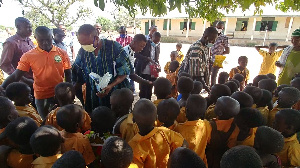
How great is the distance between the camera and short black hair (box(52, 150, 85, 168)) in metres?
1.31

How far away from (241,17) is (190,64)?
65.0 ft

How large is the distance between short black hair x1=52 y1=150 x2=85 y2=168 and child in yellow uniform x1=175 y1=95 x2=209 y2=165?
3.22 ft

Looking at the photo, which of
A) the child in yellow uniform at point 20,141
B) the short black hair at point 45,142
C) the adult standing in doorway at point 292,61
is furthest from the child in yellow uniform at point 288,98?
the child in yellow uniform at point 20,141

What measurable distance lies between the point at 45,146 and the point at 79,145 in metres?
0.32

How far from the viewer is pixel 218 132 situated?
2137mm

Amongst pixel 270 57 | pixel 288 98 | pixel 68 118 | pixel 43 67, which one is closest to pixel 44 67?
pixel 43 67

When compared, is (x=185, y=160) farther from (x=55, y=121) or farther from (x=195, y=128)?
(x=55, y=121)

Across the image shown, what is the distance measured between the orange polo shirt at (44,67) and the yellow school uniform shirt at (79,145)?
127cm

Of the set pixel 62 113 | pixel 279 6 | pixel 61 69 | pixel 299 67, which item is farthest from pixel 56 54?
pixel 279 6

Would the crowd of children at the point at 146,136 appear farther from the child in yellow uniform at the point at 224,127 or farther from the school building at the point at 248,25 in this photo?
the school building at the point at 248,25

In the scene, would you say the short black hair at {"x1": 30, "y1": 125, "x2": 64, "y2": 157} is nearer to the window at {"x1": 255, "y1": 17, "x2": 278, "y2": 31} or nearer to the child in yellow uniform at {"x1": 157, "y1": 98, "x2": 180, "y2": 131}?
the child in yellow uniform at {"x1": 157, "y1": 98, "x2": 180, "y2": 131}

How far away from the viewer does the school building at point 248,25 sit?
62.7ft

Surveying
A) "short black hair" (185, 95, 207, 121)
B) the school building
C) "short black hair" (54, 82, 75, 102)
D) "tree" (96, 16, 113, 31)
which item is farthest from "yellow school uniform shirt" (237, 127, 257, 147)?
"tree" (96, 16, 113, 31)

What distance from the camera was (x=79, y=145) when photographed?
5.92 ft
